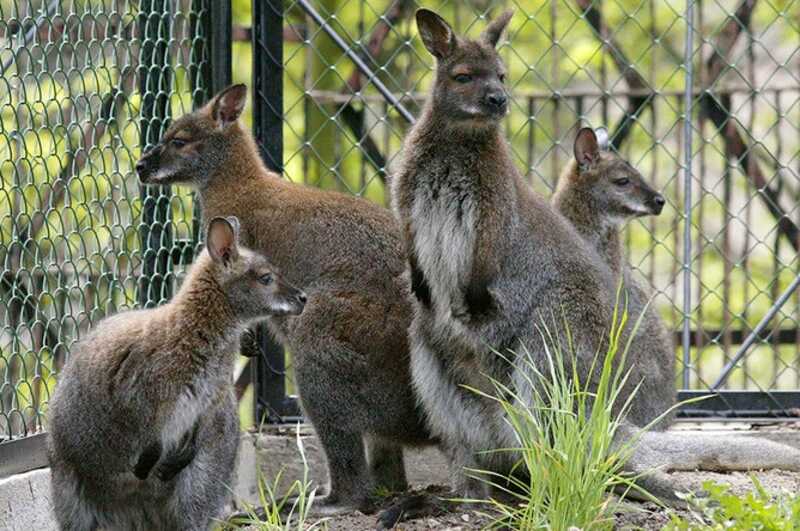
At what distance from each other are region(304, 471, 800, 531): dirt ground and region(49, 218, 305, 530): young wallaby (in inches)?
28.6

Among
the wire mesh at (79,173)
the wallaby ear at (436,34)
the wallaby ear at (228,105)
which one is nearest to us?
the wire mesh at (79,173)

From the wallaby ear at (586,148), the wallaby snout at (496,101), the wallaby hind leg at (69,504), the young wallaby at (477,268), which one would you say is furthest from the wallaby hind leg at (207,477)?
the wallaby ear at (586,148)

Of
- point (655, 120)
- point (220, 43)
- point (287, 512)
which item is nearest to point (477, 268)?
point (287, 512)

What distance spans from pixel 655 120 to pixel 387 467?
3650 millimetres

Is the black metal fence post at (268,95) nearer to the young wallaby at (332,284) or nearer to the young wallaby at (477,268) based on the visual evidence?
the young wallaby at (332,284)

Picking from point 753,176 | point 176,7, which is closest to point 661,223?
point 753,176

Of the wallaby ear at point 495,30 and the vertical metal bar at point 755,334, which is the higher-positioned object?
the wallaby ear at point 495,30

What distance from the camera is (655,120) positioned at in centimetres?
990

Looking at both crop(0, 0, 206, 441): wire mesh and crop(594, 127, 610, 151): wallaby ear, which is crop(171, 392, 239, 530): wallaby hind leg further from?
crop(594, 127, 610, 151): wallaby ear

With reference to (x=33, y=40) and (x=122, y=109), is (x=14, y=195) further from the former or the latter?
(x=122, y=109)

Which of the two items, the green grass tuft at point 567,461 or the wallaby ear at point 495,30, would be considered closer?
the green grass tuft at point 567,461

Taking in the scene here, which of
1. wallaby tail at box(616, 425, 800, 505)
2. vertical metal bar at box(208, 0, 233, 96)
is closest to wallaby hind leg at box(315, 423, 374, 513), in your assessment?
wallaby tail at box(616, 425, 800, 505)

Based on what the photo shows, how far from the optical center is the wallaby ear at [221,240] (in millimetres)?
6281

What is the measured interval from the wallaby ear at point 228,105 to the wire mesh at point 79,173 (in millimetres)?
424
